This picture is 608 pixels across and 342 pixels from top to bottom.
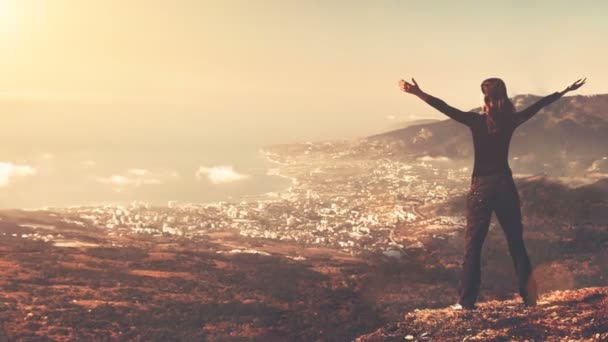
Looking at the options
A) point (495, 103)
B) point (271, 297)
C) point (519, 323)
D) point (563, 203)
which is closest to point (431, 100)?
point (495, 103)

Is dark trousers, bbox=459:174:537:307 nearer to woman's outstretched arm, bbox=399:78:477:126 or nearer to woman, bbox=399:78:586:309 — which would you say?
woman, bbox=399:78:586:309

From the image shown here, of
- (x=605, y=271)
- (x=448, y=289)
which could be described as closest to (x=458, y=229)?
(x=605, y=271)

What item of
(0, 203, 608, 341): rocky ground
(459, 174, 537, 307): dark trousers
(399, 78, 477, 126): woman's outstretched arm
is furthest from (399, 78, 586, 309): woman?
(0, 203, 608, 341): rocky ground

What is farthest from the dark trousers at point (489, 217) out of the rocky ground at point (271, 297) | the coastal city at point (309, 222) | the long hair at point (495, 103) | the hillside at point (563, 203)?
the hillside at point (563, 203)

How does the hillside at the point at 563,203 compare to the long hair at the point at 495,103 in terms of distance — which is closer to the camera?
the long hair at the point at 495,103

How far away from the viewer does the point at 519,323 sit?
14.0 m

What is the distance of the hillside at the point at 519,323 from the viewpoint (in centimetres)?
1312

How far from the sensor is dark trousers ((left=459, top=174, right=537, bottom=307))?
40.4 ft

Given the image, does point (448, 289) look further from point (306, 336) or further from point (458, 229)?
point (458, 229)

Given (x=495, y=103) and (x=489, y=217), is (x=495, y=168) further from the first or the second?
(x=495, y=103)

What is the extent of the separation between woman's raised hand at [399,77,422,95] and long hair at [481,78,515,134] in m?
2.03

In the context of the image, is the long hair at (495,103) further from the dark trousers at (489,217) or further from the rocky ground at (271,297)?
the rocky ground at (271,297)

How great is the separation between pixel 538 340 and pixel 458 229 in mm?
100402

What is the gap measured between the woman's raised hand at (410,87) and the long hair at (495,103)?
6.65 feet
